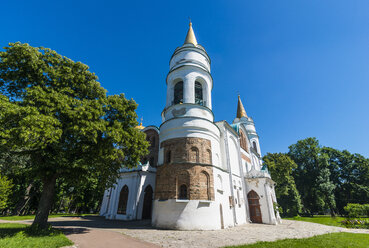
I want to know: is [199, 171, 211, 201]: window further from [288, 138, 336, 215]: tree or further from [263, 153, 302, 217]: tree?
[288, 138, 336, 215]: tree

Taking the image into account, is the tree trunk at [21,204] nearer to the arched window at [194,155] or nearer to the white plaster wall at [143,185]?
the white plaster wall at [143,185]

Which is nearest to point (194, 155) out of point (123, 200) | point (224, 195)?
point (224, 195)

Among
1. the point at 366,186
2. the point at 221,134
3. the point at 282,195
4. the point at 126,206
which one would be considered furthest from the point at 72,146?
the point at 366,186

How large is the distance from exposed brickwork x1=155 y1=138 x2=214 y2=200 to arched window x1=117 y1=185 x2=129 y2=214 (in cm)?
753

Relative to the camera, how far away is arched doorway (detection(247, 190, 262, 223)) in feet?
66.9

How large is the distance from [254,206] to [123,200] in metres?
15.1

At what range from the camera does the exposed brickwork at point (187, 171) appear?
14547 millimetres

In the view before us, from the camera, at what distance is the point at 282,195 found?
3266 cm

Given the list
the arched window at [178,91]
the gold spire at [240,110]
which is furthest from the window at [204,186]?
the gold spire at [240,110]

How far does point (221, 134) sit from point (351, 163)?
1602 inches

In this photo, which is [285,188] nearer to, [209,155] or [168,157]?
[209,155]

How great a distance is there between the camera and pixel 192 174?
14805mm

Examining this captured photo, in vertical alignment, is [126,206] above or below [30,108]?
below

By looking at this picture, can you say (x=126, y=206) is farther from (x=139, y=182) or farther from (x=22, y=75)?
(x=22, y=75)
